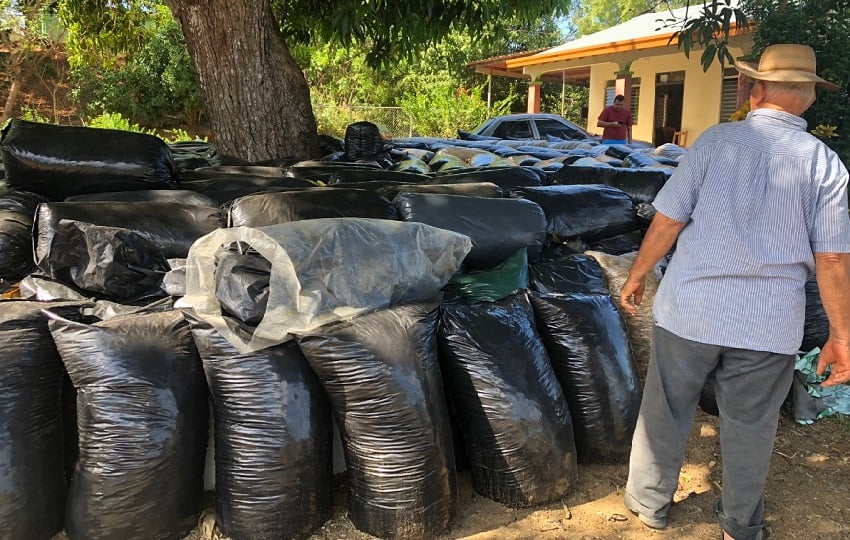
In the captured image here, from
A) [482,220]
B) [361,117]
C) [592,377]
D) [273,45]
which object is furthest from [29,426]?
[361,117]

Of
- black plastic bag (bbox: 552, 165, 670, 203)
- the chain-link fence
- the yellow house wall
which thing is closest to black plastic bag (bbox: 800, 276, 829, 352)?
black plastic bag (bbox: 552, 165, 670, 203)

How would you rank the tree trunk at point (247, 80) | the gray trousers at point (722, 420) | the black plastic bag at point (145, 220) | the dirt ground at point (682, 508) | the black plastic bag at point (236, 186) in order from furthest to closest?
the tree trunk at point (247, 80), the black plastic bag at point (236, 186), the black plastic bag at point (145, 220), the dirt ground at point (682, 508), the gray trousers at point (722, 420)

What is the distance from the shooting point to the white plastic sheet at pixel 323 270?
6.75 feet

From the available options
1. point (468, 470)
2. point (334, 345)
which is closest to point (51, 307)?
point (334, 345)

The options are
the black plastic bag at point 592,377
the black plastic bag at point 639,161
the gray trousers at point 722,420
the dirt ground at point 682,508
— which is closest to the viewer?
the gray trousers at point 722,420

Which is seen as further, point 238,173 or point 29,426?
point 238,173

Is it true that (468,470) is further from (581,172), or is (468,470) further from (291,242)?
(581,172)

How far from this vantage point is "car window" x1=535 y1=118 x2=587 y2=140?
11242mm

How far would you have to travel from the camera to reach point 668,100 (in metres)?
14.9

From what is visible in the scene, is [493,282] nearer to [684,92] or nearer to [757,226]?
[757,226]

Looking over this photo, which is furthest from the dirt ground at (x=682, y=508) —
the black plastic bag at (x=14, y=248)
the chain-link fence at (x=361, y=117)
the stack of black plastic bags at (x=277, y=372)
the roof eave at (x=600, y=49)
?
the chain-link fence at (x=361, y=117)

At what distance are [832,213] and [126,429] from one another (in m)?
2.18

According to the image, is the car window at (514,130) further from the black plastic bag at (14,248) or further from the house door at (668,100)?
the black plastic bag at (14,248)

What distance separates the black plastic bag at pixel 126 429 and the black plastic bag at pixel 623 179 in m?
2.68
